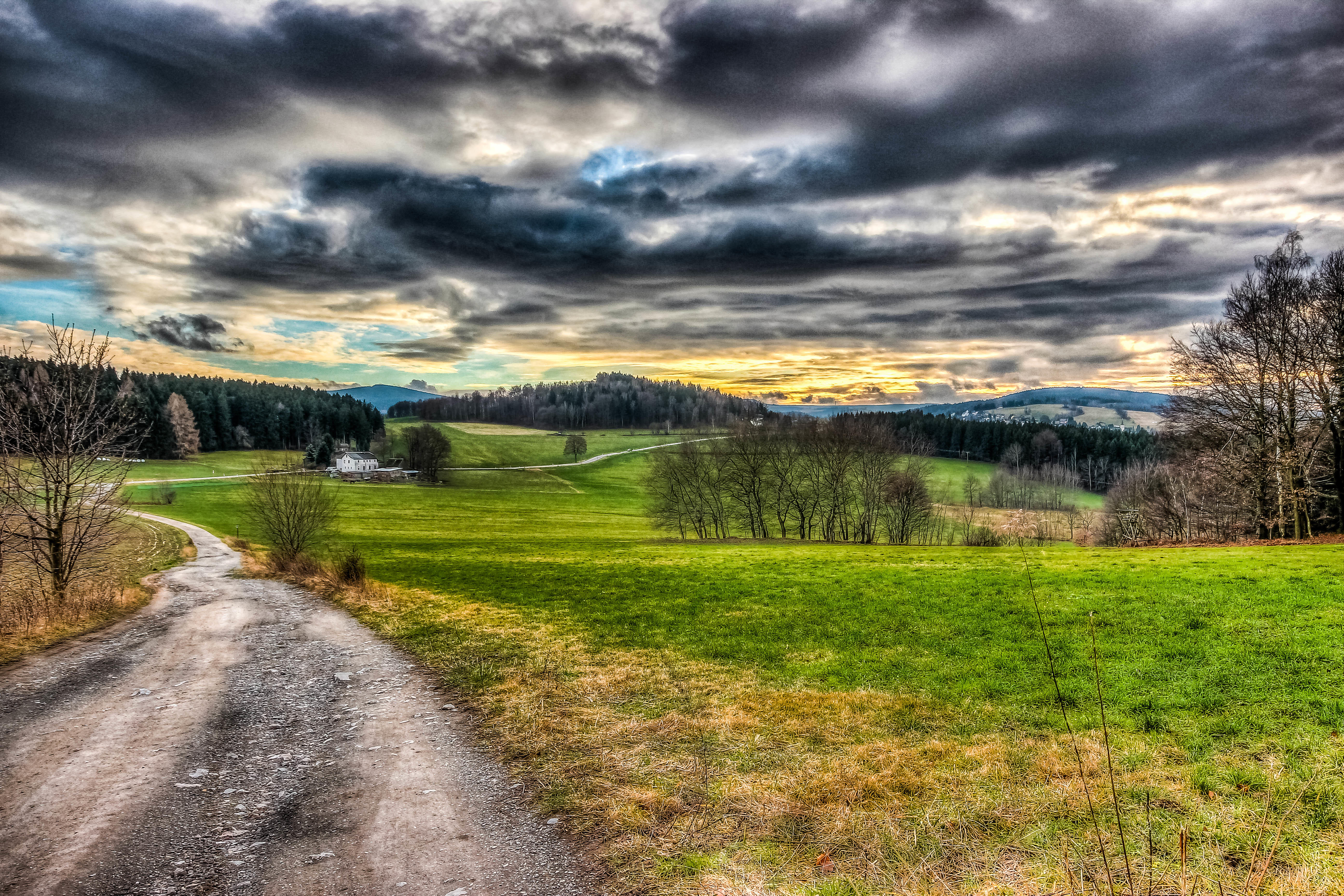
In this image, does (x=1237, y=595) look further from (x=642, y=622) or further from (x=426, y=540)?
(x=426, y=540)

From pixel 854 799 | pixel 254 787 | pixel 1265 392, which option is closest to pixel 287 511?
pixel 254 787

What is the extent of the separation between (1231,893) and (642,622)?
13.5 m

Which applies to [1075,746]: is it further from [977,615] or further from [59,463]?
[59,463]

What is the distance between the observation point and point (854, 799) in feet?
22.7

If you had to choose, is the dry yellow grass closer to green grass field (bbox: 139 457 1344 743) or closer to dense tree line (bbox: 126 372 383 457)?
green grass field (bbox: 139 457 1344 743)

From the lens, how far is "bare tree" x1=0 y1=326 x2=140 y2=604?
17.1 m

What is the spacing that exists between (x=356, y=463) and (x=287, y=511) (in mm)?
85340

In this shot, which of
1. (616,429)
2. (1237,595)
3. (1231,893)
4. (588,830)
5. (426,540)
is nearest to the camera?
(1231,893)

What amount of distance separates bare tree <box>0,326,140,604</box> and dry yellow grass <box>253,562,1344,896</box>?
50.8 ft

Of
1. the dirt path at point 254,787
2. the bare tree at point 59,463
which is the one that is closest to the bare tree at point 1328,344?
the dirt path at point 254,787

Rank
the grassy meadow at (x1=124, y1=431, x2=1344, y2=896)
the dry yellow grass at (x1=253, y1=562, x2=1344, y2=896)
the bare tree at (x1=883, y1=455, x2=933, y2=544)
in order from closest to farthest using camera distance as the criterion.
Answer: the dry yellow grass at (x1=253, y1=562, x2=1344, y2=896) → the grassy meadow at (x1=124, y1=431, x2=1344, y2=896) → the bare tree at (x1=883, y1=455, x2=933, y2=544)

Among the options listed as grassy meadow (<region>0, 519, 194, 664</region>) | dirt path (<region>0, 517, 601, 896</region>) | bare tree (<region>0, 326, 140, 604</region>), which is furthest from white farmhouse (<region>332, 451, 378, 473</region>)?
dirt path (<region>0, 517, 601, 896</region>)

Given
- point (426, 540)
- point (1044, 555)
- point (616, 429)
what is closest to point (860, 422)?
point (1044, 555)

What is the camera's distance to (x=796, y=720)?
955 cm
